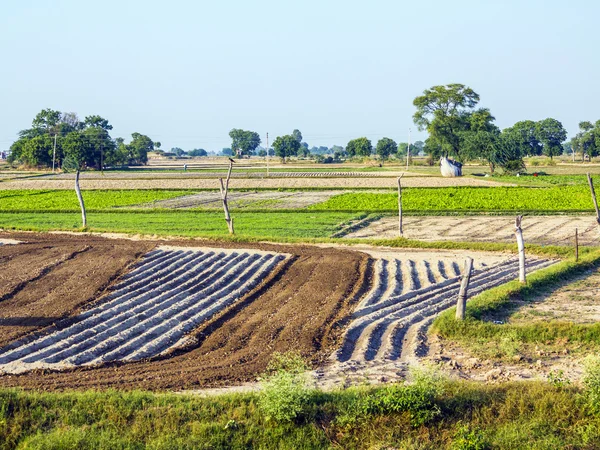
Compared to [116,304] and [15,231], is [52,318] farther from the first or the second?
[15,231]

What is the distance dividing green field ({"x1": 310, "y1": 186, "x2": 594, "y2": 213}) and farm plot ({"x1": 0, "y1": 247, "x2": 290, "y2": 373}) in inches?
724

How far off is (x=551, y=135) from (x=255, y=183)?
72.4 metres

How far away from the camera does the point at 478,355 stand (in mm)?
13930

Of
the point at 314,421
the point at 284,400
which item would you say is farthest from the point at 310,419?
the point at 284,400

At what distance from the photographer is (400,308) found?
17.6 meters

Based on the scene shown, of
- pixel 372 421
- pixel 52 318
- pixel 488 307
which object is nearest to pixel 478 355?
pixel 488 307

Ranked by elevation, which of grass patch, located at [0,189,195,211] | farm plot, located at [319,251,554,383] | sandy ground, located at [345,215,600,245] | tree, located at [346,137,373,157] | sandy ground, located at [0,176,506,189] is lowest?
farm plot, located at [319,251,554,383]

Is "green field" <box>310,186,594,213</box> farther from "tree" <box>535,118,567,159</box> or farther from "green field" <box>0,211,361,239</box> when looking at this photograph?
"tree" <box>535,118,567,159</box>

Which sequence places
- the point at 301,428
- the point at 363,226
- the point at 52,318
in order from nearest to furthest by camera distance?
the point at 301,428
the point at 52,318
the point at 363,226

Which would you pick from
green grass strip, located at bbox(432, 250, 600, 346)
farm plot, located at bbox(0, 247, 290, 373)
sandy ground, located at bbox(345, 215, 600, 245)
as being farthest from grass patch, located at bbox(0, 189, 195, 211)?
green grass strip, located at bbox(432, 250, 600, 346)

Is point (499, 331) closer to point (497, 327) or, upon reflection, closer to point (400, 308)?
point (497, 327)

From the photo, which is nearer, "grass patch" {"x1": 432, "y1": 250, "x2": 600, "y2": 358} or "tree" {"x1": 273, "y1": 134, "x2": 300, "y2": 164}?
"grass patch" {"x1": 432, "y1": 250, "x2": 600, "y2": 358}

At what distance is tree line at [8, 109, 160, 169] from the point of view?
9221 centimetres

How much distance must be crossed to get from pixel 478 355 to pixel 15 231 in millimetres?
23767
